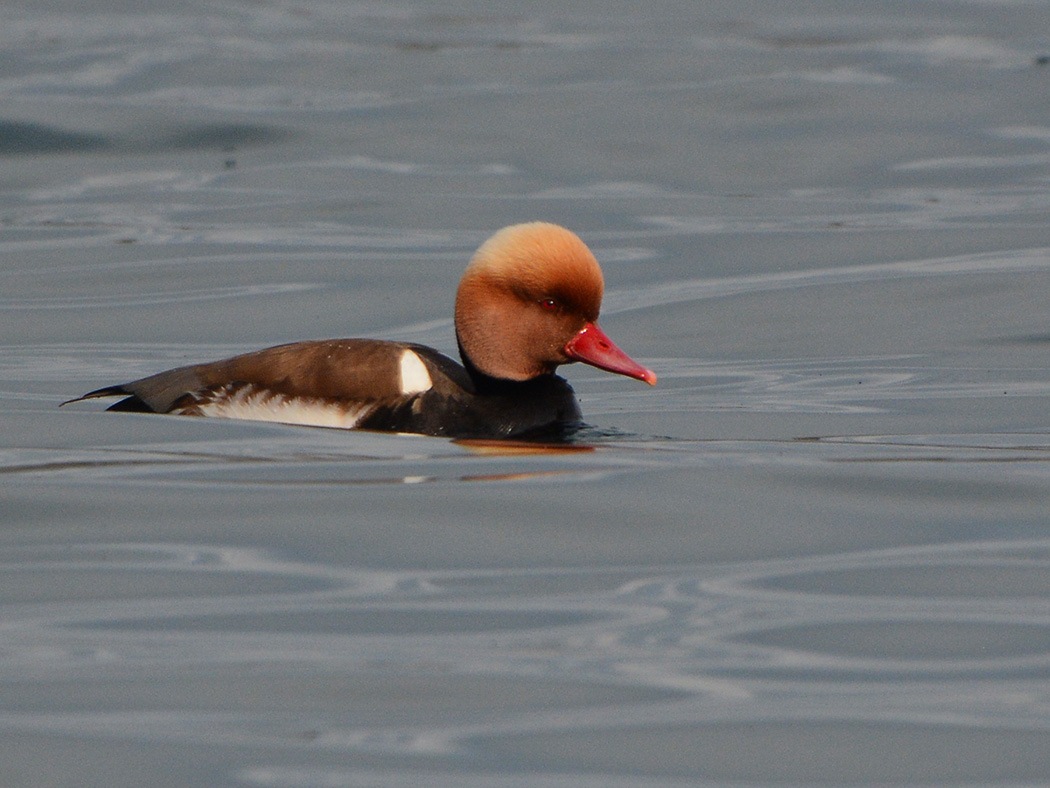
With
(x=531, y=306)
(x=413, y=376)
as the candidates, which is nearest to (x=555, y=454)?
(x=413, y=376)

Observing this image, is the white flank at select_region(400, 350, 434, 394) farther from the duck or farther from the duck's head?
the duck's head

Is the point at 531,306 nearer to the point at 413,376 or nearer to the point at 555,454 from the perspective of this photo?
the point at 413,376

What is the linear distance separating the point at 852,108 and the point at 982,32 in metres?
4.11

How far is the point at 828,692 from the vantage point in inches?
134

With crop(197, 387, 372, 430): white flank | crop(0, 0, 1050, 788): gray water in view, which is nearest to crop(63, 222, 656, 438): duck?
crop(197, 387, 372, 430): white flank

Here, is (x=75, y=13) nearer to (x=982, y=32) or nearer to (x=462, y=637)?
(x=982, y=32)

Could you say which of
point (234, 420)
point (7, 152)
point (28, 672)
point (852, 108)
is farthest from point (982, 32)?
point (28, 672)

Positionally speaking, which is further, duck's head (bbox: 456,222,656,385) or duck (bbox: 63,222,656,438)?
duck's head (bbox: 456,222,656,385)

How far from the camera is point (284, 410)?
622 centimetres

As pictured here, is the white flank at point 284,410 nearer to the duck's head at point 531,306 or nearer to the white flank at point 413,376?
the white flank at point 413,376

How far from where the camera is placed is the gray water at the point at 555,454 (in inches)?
127

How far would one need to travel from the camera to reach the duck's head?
6297 mm

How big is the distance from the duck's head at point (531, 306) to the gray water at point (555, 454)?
0.37m

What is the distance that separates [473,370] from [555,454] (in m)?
1.06
